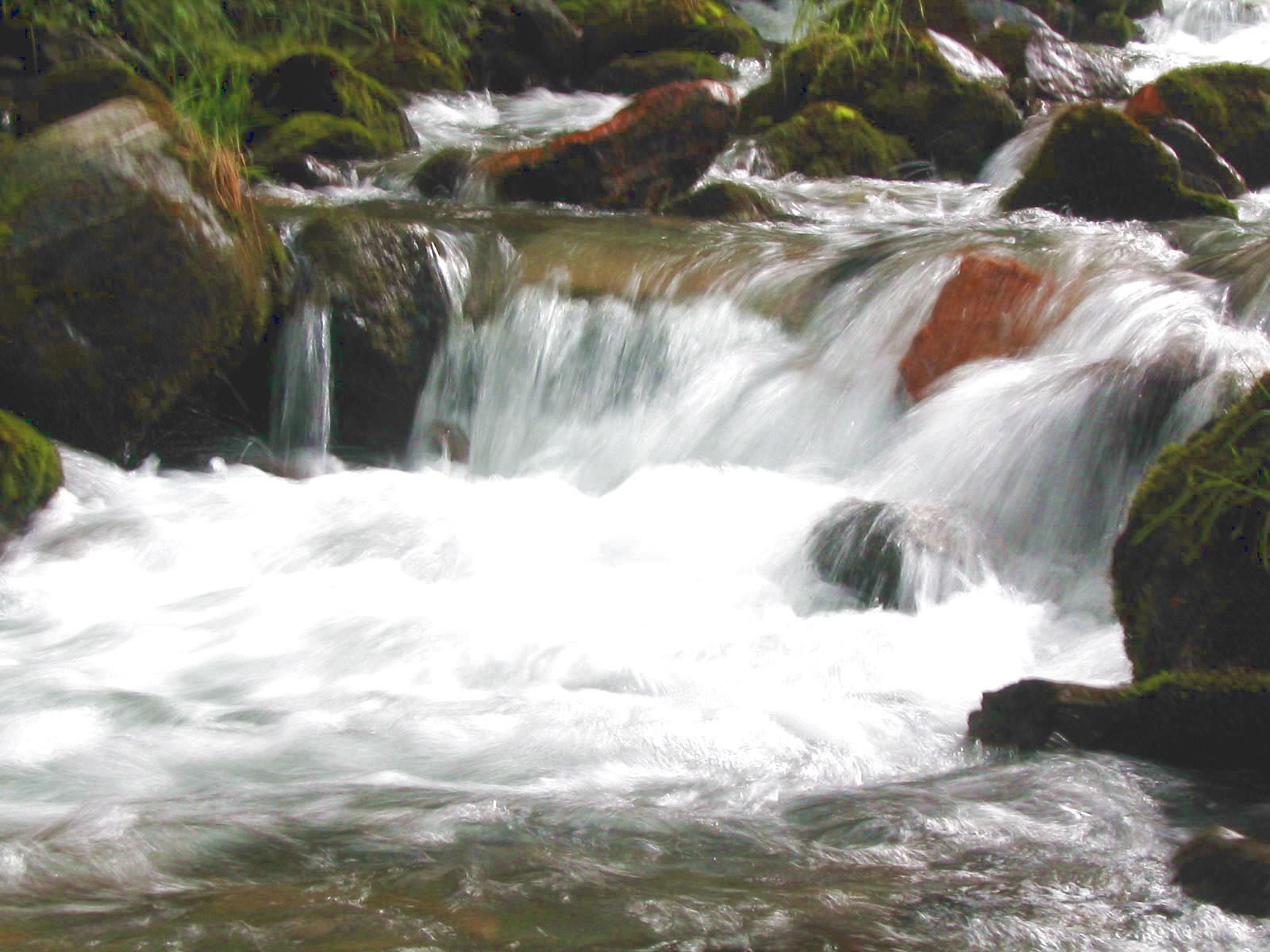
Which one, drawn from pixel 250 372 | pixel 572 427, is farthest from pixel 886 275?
pixel 250 372

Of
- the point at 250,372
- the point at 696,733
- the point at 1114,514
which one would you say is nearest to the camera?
the point at 696,733

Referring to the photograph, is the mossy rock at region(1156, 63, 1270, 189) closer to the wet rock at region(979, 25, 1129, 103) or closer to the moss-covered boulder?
the wet rock at region(979, 25, 1129, 103)

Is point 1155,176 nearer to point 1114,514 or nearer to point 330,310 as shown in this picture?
point 1114,514

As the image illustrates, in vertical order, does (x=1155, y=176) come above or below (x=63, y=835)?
above

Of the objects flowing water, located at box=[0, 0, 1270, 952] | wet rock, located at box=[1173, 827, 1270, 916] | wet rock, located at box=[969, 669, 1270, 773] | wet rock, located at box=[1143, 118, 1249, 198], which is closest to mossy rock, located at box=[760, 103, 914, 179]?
flowing water, located at box=[0, 0, 1270, 952]

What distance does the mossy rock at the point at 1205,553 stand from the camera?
2.91 m

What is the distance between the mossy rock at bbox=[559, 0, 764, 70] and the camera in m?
13.0

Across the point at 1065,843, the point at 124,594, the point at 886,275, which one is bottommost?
the point at 124,594

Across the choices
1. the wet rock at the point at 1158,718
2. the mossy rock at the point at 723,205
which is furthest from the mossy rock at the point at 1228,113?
the wet rock at the point at 1158,718

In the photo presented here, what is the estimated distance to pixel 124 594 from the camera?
177 inches

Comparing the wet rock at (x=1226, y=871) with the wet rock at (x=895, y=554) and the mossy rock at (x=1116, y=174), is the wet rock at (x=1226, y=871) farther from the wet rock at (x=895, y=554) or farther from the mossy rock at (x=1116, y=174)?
the mossy rock at (x=1116, y=174)

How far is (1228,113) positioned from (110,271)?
7455 millimetres

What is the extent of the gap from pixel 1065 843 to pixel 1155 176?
5465 millimetres

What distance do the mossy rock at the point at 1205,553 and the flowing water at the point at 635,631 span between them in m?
0.35
